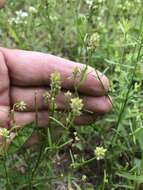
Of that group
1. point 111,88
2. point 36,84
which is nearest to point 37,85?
point 36,84

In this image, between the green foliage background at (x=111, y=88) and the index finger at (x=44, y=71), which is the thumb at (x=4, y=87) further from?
the green foliage background at (x=111, y=88)

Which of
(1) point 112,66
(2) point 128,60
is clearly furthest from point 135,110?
(1) point 112,66

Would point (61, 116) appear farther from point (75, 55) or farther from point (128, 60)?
point (75, 55)

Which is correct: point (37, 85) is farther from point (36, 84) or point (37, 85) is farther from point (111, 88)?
point (111, 88)

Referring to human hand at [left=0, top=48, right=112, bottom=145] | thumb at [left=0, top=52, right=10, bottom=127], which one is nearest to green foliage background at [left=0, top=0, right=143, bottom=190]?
Result: human hand at [left=0, top=48, right=112, bottom=145]

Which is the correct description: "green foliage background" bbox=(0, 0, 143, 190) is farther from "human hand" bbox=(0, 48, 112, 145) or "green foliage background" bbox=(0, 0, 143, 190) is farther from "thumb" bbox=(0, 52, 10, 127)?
"thumb" bbox=(0, 52, 10, 127)

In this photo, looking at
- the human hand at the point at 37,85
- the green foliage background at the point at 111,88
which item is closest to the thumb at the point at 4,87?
the human hand at the point at 37,85

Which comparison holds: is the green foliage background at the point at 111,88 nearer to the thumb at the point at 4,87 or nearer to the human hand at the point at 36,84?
the human hand at the point at 36,84

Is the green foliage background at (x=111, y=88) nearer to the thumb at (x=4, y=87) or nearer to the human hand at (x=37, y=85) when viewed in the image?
the human hand at (x=37, y=85)
